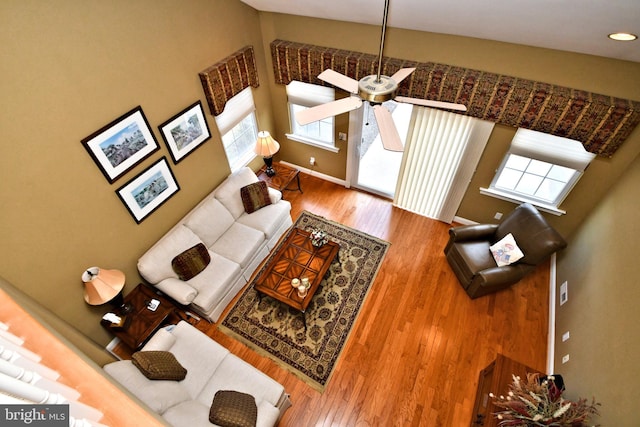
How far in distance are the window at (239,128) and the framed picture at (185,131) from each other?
12.9 inches

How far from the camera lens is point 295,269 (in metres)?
3.83

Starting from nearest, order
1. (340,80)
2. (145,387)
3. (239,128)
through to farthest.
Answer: (340,80), (145,387), (239,128)

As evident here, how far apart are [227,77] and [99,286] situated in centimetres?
279

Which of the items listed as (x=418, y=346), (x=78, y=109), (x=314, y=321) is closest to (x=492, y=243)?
(x=418, y=346)

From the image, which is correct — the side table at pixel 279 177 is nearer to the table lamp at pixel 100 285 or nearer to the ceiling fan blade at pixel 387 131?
the table lamp at pixel 100 285

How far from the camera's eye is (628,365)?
2328 mm

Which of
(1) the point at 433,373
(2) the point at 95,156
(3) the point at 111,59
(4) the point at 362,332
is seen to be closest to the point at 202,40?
(3) the point at 111,59

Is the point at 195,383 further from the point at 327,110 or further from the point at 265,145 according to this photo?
the point at 265,145

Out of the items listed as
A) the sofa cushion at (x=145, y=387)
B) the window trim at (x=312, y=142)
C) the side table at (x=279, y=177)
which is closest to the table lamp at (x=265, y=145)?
the side table at (x=279, y=177)

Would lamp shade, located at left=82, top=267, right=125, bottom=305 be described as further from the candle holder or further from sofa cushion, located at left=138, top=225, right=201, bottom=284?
the candle holder

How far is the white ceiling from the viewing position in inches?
87.0

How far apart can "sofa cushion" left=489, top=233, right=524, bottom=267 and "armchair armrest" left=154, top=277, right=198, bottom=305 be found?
3714mm

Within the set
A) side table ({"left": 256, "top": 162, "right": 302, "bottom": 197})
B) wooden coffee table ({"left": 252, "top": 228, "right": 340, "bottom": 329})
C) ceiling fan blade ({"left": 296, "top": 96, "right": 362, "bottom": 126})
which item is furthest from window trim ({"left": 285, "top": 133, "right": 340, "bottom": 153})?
ceiling fan blade ({"left": 296, "top": 96, "right": 362, "bottom": 126})

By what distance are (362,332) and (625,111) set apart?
3523 millimetres
